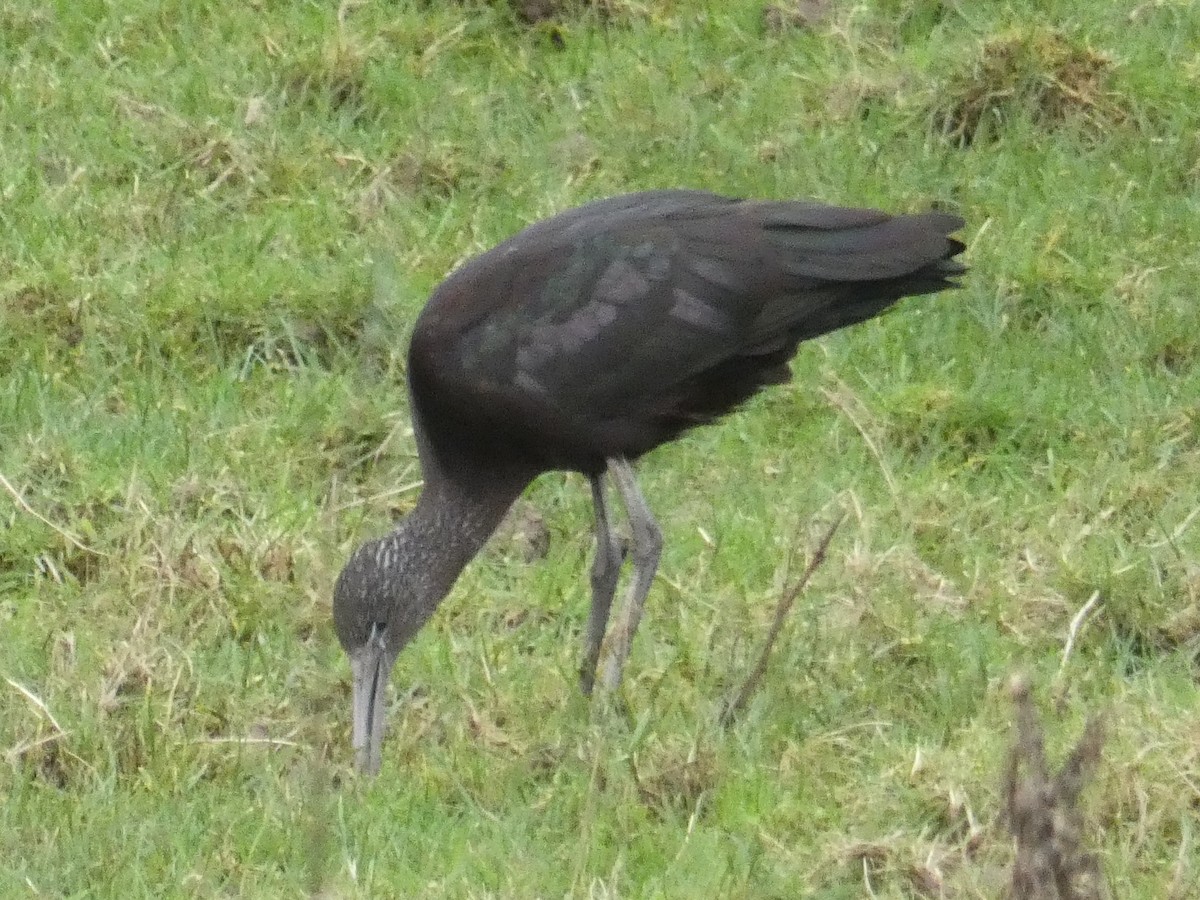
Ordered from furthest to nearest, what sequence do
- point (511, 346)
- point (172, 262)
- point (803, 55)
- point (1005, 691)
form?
point (803, 55)
point (172, 262)
point (511, 346)
point (1005, 691)

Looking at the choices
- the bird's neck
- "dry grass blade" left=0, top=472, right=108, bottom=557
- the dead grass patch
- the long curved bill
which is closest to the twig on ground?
the bird's neck

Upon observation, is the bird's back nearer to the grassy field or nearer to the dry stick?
the grassy field

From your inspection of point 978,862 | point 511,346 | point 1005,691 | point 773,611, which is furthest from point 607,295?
point 978,862

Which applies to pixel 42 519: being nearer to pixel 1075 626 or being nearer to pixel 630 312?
pixel 630 312

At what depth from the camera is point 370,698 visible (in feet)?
17.5

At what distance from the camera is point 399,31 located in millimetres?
8227

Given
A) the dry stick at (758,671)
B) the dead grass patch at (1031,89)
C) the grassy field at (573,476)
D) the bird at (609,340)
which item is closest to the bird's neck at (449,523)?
the bird at (609,340)

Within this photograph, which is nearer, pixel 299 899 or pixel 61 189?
pixel 299 899

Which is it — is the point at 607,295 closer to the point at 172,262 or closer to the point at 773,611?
the point at 773,611

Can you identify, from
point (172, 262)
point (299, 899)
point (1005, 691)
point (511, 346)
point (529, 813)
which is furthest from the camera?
point (172, 262)

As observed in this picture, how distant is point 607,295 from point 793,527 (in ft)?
2.58

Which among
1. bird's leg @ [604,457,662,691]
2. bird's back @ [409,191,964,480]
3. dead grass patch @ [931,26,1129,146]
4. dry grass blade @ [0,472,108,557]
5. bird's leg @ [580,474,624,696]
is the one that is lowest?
dry grass blade @ [0,472,108,557]

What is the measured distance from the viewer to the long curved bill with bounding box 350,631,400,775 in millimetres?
5129

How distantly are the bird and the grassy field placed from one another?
8.2 inches
